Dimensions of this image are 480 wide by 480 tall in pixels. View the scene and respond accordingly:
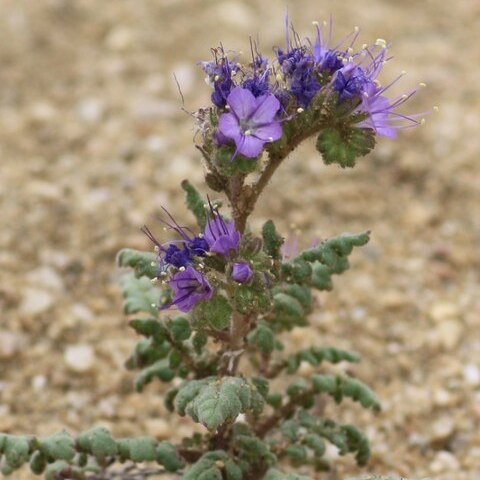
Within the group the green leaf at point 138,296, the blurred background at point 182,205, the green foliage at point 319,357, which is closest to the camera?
the green leaf at point 138,296

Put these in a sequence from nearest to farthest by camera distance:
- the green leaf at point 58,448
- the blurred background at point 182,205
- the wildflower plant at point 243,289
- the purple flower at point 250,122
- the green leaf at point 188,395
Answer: the purple flower at point 250,122 < the wildflower plant at point 243,289 < the green leaf at point 188,395 < the green leaf at point 58,448 < the blurred background at point 182,205

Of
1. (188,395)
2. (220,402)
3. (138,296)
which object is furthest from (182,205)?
(220,402)

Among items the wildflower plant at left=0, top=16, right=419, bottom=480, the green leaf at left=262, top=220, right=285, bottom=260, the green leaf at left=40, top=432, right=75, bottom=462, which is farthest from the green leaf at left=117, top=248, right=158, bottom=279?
the green leaf at left=40, top=432, right=75, bottom=462

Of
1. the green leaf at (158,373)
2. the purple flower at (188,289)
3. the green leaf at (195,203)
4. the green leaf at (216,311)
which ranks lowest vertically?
the green leaf at (216,311)

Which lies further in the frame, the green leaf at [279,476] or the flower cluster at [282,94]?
the green leaf at [279,476]

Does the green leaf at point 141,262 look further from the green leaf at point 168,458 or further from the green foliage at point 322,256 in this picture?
the green leaf at point 168,458

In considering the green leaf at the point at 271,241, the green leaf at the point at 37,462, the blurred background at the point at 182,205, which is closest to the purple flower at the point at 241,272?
the green leaf at the point at 271,241
